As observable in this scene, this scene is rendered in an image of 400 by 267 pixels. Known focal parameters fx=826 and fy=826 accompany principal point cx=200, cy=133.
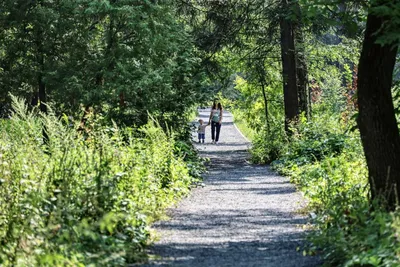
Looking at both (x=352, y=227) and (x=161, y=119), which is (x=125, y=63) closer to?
(x=161, y=119)

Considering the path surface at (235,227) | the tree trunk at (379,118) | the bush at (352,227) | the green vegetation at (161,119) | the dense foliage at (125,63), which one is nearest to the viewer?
the bush at (352,227)

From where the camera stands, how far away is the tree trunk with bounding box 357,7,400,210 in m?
9.10

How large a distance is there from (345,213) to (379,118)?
1152 mm

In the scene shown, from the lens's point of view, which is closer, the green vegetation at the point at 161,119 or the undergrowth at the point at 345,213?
the undergrowth at the point at 345,213

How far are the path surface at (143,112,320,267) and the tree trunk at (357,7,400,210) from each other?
4.06ft

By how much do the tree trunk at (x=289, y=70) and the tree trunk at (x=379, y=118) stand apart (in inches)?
581

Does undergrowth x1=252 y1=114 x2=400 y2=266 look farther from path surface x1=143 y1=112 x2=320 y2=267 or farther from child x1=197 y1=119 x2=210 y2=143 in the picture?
child x1=197 y1=119 x2=210 y2=143

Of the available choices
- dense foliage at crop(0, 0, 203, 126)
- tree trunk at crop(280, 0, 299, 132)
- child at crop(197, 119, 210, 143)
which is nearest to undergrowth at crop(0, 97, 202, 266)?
dense foliage at crop(0, 0, 203, 126)

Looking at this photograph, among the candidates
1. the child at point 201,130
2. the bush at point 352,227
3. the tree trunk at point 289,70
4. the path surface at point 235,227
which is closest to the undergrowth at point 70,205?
the path surface at point 235,227

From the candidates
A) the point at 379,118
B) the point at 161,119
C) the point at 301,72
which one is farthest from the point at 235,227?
the point at 301,72

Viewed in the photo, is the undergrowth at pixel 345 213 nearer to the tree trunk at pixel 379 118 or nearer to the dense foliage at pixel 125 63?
the tree trunk at pixel 379 118

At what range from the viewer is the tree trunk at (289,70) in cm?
2413

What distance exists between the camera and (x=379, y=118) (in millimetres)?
9117

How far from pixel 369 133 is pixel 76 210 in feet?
10.9
